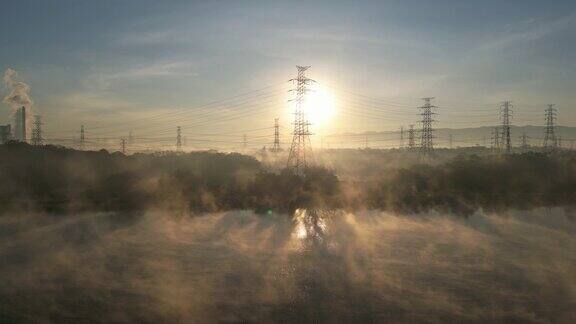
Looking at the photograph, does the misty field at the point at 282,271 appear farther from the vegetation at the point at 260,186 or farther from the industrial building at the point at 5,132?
the industrial building at the point at 5,132

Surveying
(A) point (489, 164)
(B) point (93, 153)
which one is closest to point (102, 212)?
(B) point (93, 153)

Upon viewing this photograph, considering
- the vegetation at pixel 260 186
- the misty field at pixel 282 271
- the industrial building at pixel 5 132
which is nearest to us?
the misty field at pixel 282 271

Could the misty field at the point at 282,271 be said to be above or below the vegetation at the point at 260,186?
below

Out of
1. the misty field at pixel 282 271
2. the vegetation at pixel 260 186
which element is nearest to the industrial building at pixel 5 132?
the vegetation at pixel 260 186

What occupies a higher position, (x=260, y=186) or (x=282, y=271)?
(x=260, y=186)

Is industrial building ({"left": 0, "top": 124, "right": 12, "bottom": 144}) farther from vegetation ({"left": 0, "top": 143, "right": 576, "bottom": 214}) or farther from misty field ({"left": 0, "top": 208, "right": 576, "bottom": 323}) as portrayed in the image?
misty field ({"left": 0, "top": 208, "right": 576, "bottom": 323})

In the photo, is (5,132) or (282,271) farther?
(5,132)

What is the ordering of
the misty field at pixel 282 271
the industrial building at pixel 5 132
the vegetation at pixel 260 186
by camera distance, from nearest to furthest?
the misty field at pixel 282 271, the vegetation at pixel 260 186, the industrial building at pixel 5 132

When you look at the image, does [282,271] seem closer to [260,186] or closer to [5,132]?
[260,186]

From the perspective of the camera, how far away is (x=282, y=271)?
43.4 ft

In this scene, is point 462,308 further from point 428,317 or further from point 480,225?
point 480,225

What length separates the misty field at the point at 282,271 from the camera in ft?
33.8

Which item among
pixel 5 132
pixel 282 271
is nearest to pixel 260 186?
pixel 282 271

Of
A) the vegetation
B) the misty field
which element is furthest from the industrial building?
the misty field
